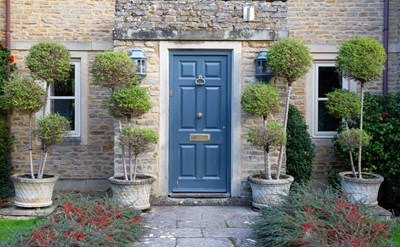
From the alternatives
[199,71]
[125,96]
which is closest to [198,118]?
[199,71]

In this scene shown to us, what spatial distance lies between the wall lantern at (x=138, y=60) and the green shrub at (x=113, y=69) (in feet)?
0.87

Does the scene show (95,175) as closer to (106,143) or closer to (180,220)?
(106,143)

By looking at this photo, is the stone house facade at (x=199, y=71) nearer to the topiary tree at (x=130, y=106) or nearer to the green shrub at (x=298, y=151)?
the topiary tree at (x=130, y=106)

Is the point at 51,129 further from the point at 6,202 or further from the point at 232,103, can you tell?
the point at 232,103

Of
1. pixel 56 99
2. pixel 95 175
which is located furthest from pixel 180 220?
pixel 56 99

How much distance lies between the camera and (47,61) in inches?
326

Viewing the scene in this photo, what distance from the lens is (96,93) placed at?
34.9 feet

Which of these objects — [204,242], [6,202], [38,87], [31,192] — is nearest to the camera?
[204,242]

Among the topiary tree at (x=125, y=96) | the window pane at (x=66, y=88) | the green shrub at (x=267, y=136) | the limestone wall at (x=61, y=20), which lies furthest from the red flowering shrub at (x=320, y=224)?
the limestone wall at (x=61, y=20)

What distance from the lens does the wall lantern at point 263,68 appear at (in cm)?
861

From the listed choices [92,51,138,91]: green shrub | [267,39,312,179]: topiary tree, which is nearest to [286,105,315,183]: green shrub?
[267,39,312,179]: topiary tree

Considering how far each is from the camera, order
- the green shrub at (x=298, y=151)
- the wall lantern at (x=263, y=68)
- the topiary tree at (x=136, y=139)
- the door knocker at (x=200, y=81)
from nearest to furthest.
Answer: the topiary tree at (x=136, y=139) → the wall lantern at (x=263, y=68) → the door knocker at (x=200, y=81) → the green shrub at (x=298, y=151)

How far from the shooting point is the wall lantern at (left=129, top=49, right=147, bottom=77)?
8511 millimetres

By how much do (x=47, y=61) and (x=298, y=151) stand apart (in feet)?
15.9
